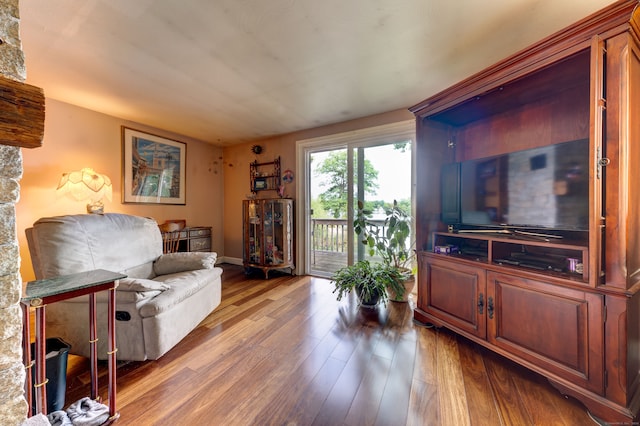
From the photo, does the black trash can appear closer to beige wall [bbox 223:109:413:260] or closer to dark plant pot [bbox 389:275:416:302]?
dark plant pot [bbox 389:275:416:302]

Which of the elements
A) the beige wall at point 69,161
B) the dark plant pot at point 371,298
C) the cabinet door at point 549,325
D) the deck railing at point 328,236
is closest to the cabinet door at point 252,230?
the deck railing at point 328,236

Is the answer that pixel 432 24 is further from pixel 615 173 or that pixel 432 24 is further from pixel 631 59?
pixel 615 173

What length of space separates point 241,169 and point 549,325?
4.39m

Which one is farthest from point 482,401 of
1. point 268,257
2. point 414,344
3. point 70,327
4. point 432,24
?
point 268,257

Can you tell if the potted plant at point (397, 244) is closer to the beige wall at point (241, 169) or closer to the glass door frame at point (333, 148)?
the glass door frame at point (333, 148)

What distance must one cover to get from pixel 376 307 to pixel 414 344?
0.69 metres

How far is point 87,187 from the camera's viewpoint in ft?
8.82

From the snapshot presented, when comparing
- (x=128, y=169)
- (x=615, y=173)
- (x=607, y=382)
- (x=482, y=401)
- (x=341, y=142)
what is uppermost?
(x=341, y=142)

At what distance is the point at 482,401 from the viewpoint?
1276 mm

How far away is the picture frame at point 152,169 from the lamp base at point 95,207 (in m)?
0.45

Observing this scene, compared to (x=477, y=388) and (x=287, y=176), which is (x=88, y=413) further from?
(x=287, y=176)

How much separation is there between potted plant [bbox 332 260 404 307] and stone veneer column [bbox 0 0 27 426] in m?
2.06

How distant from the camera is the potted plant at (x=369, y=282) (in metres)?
2.42

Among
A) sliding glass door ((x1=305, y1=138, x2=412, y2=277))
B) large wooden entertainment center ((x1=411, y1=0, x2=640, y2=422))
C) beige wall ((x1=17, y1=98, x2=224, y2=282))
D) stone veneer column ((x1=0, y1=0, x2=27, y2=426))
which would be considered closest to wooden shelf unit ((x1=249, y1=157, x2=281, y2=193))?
sliding glass door ((x1=305, y1=138, x2=412, y2=277))
